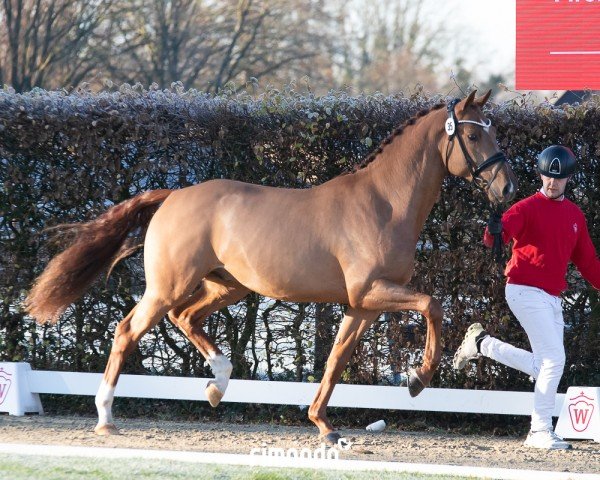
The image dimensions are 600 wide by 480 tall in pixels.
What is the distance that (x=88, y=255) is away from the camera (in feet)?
22.2

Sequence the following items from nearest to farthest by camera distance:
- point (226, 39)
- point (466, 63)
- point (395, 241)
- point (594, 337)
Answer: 1. point (395, 241)
2. point (594, 337)
3. point (226, 39)
4. point (466, 63)

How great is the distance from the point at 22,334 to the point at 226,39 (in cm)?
1794

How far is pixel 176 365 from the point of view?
7.64 metres

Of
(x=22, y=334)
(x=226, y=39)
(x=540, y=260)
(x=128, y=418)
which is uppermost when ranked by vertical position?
(x=226, y=39)

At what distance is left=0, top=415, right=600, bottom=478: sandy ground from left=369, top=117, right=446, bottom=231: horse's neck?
1476mm

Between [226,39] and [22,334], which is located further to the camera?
[226,39]

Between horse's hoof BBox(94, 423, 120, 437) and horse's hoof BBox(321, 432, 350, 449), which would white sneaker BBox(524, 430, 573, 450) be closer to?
horse's hoof BBox(321, 432, 350, 449)

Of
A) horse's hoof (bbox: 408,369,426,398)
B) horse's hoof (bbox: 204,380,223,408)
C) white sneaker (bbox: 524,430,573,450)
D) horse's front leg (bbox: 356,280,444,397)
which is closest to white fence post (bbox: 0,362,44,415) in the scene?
horse's hoof (bbox: 204,380,223,408)

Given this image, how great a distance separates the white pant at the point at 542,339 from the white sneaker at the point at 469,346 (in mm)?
351

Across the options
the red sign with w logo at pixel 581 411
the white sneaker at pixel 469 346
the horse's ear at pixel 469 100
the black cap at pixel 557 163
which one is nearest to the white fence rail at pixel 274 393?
the red sign with w logo at pixel 581 411

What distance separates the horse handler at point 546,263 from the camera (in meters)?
6.27

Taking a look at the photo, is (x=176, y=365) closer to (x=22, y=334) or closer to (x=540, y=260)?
(x=22, y=334)

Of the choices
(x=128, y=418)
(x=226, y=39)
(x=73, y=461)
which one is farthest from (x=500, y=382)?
(x=226, y=39)

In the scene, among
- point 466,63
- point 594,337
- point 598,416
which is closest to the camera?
point 598,416
